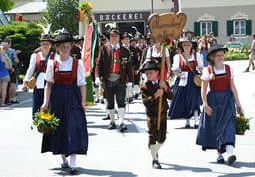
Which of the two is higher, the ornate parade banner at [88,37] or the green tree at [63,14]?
the green tree at [63,14]

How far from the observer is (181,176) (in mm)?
7754

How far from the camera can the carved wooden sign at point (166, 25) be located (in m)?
8.20

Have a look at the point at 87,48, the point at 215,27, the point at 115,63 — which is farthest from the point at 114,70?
the point at 215,27

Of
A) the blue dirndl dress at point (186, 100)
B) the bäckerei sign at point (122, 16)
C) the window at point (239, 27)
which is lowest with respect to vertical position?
the blue dirndl dress at point (186, 100)

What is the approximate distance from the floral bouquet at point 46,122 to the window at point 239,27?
4495cm

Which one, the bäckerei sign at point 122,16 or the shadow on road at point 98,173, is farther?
the bäckerei sign at point 122,16

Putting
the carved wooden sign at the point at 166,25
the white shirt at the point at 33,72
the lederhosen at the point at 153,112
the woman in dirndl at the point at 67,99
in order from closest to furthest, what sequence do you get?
the woman in dirndl at the point at 67,99, the carved wooden sign at the point at 166,25, the lederhosen at the point at 153,112, the white shirt at the point at 33,72

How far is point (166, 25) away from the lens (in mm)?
8266

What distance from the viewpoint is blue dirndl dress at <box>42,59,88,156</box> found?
8047 mm

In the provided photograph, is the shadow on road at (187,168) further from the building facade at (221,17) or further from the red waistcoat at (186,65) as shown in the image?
the building facade at (221,17)

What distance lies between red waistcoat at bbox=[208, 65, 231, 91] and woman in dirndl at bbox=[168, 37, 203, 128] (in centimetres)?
340

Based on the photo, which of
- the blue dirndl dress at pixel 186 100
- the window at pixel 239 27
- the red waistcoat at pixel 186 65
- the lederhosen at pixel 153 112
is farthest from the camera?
the window at pixel 239 27

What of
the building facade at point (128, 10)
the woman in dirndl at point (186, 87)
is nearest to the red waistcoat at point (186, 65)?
the woman in dirndl at point (186, 87)

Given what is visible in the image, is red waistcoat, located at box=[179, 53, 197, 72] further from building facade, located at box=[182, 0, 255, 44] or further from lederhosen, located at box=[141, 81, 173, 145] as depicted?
building facade, located at box=[182, 0, 255, 44]
